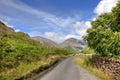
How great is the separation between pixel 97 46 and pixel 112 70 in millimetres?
8374

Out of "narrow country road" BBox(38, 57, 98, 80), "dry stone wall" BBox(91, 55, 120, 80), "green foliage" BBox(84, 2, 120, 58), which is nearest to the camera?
"dry stone wall" BBox(91, 55, 120, 80)

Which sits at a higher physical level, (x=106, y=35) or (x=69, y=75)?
(x=106, y=35)

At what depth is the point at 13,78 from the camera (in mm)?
16281

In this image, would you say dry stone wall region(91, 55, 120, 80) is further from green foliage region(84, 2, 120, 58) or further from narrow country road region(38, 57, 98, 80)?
narrow country road region(38, 57, 98, 80)

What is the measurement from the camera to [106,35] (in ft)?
86.4

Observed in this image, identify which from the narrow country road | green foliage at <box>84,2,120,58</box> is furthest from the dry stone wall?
the narrow country road

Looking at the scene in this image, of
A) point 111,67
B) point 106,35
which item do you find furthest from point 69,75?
point 106,35

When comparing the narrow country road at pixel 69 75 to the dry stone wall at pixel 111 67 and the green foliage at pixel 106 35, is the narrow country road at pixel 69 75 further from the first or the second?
the green foliage at pixel 106 35

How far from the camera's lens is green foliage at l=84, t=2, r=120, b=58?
23473 mm

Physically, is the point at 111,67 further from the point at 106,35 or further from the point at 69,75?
the point at 106,35

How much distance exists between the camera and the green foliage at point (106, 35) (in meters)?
23.5

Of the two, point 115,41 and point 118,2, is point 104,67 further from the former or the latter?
point 118,2

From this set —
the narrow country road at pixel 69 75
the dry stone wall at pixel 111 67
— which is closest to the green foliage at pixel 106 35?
the dry stone wall at pixel 111 67

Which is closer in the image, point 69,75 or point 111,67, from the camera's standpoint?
point 111,67
